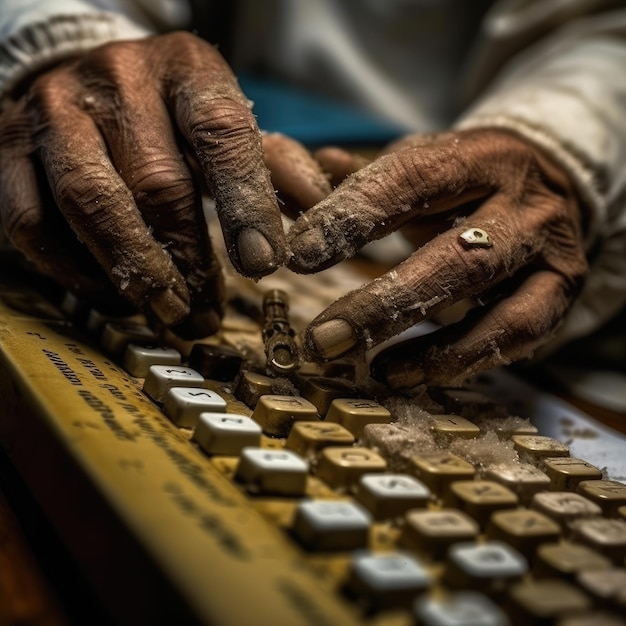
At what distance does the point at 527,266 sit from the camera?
59 centimetres

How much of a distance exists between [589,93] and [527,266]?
1.13ft

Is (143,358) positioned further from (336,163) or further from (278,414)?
(336,163)

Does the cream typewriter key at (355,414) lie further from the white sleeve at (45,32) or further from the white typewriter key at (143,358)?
the white sleeve at (45,32)

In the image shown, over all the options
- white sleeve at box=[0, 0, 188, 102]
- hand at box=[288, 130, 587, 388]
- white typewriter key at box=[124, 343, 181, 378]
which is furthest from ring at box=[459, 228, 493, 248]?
white sleeve at box=[0, 0, 188, 102]

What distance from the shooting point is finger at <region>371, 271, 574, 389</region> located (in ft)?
1.69

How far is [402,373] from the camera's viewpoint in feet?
1.68

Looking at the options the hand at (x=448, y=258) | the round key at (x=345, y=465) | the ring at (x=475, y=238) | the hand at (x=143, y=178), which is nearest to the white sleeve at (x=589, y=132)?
the hand at (x=448, y=258)

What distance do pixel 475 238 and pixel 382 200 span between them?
72 mm

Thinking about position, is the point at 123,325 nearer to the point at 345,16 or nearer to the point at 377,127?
the point at 377,127

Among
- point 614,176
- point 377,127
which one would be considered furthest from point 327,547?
point 377,127

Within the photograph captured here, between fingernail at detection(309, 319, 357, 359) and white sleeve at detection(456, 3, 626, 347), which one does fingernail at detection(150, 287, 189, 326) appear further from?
white sleeve at detection(456, 3, 626, 347)

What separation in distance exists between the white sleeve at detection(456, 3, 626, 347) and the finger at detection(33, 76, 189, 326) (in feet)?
1.32

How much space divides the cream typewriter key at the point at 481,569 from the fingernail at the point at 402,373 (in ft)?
0.71

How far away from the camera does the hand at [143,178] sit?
1.60 feet
